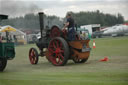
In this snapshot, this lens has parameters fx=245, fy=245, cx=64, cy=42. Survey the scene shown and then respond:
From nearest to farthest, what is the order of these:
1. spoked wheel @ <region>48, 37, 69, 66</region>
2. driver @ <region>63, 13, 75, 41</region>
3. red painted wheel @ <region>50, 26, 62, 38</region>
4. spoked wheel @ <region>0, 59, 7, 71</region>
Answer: spoked wheel @ <region>0, 59, 7, 71</region>, spoked wheel @ <region>48, 37, 69, 66</region>, driver @ <region>63, 13, 75, 41</region>, red painted wheel @ <region>50, 26, 62, 38</region>

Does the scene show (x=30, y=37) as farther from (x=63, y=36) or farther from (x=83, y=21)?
(x=63, y=36)

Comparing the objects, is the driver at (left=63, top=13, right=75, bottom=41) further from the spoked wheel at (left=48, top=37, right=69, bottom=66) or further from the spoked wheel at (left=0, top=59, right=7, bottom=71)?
the spoked wheel at (left=0, top=59, right=7, bottom=71)

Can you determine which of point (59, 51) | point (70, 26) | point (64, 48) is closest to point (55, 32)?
point (70, 26)

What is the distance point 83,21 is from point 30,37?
1077 inches

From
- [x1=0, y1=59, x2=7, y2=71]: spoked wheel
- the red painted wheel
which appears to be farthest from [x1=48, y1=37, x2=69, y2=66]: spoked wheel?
[x1=0, y1=59, x2=7, y2=71]: spoked wheel

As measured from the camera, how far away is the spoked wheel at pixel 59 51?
9.01 meters

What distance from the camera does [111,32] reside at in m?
46.2

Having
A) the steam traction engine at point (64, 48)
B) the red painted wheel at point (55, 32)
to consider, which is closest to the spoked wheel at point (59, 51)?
the steam traction engine at point (64, 48)

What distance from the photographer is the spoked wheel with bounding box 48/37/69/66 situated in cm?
901

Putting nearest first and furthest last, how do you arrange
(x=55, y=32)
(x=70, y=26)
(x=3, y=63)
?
(x=3, y=63)
(x=70, y=26)
(x=55, y=32)

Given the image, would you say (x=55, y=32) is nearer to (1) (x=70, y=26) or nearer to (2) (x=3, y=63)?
(1) (x=70, y=26)

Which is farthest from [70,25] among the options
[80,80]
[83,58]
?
[80,80]

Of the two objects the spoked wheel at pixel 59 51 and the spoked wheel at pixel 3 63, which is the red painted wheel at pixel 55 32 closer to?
the spoked wheel at pixel 59 51

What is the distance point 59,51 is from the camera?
30.6ft
